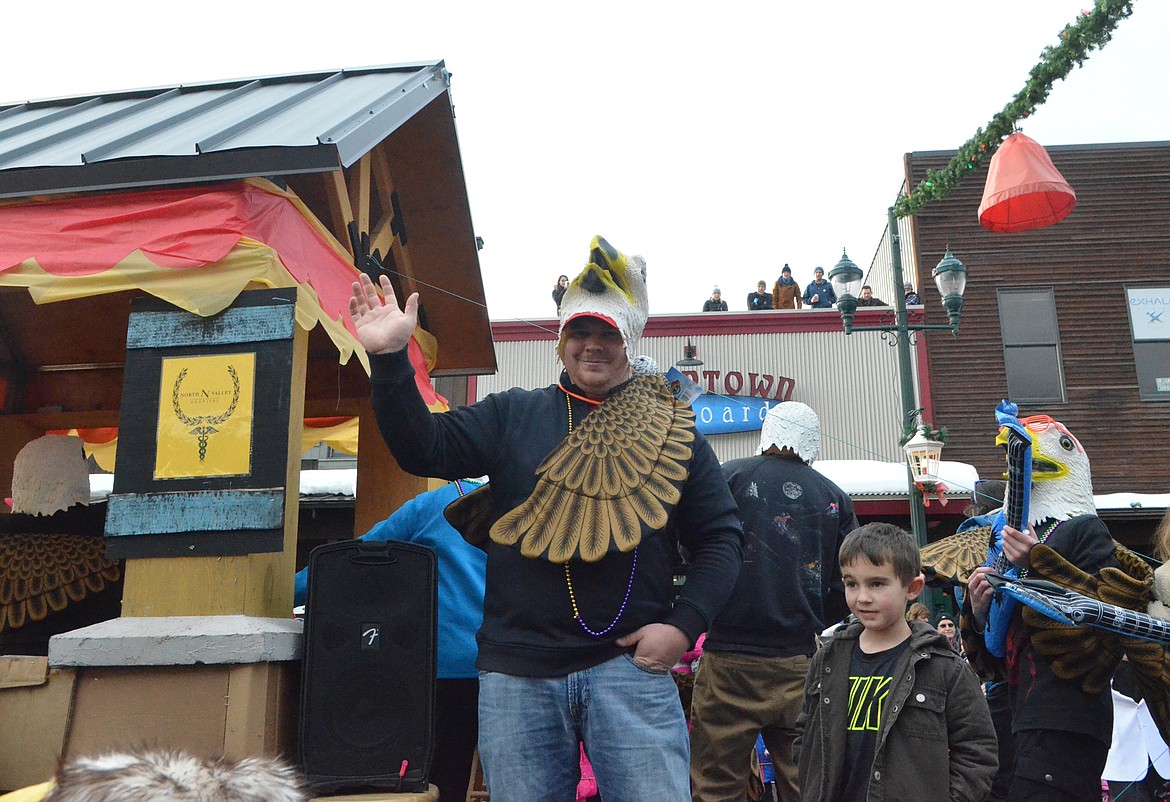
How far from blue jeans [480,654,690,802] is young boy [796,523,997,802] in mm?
854

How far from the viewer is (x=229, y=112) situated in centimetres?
520

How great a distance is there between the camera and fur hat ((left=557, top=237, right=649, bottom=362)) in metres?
3.04

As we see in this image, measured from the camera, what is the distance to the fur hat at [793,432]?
469cm

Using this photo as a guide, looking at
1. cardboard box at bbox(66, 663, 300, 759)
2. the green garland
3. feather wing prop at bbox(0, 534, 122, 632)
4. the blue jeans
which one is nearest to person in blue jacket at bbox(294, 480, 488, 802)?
cardboard box at bbox(66, 663, 300, 759)

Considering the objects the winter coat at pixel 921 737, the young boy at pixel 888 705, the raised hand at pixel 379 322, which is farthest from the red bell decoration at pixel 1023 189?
the raised hand at pixel 379 322

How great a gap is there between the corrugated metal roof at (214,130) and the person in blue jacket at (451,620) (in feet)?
4.85

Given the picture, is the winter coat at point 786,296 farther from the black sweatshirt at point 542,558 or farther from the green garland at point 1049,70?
the black sweatshirt at point 542,558

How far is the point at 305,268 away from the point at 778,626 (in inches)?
104

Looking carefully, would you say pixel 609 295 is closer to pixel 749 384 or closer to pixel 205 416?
pixel 205 416

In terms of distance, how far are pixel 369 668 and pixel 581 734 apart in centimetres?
122

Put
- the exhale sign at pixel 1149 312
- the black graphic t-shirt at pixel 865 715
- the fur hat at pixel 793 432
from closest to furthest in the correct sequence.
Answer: the black graphic t-shirt at pixel 865 715 < the fur hat at pixel 793 432 < the exhale sign at pixel 1149 312

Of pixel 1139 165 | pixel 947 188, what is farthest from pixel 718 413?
pixel 1139 165

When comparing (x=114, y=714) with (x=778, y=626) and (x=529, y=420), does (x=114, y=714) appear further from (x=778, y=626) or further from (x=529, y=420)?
(x=778, y=626)

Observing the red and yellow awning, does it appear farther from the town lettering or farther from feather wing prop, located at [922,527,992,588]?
the town lettering
